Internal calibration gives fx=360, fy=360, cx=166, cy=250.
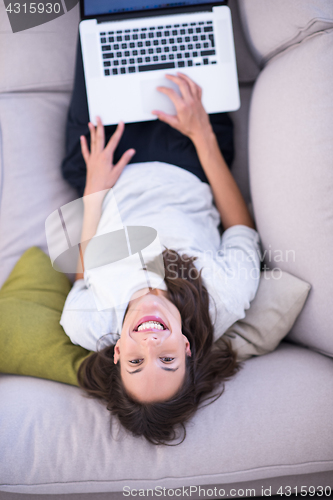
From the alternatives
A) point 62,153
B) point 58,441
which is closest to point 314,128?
point 62,153

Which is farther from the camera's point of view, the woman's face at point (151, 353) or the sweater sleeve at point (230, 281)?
the sweater sleeve at point (230, 281)

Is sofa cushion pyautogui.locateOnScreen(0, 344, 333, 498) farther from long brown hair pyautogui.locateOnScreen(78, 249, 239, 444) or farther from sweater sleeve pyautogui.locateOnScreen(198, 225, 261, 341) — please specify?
sweater sleeve pyautogui.locateOnScreen(198, 225, 261, 341)

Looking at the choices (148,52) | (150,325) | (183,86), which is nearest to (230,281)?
(150,325)

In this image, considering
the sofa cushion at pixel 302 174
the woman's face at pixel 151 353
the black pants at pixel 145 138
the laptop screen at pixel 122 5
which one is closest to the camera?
the woman's face at pixel 151 353

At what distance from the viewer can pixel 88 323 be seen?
101 cm

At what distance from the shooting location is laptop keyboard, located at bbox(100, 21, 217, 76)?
1.13 meters

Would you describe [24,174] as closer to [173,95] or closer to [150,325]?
[173,95]

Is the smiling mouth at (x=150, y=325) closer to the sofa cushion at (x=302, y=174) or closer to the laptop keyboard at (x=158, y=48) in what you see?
the sofa cushion at (x=302, y=174)

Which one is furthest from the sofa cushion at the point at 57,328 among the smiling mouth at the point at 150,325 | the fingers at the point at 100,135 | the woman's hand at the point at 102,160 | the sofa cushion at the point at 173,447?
the fingers at the point at 100,135

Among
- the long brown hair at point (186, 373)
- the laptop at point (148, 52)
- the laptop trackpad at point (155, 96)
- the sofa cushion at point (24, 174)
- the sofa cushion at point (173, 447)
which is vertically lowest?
the sofa cushion at point (173, 447)

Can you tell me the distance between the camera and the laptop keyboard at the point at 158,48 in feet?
3.72

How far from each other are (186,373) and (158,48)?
0.98 m

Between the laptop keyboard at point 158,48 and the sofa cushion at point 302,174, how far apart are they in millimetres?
233

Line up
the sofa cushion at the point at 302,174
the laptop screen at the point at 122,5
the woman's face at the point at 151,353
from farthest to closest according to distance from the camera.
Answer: the laptop screen at the point at 122,5
the sofa cushion at the point at 302,174
the woman's face at the point at 151,353
